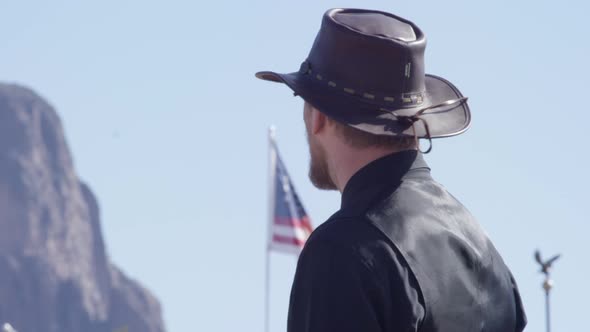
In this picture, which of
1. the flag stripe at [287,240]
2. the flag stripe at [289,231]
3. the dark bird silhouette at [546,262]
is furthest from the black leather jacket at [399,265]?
the flag stripe at [289,231]

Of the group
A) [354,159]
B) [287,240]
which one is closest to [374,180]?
[354,159]

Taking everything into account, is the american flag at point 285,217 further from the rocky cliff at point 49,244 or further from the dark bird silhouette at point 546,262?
the rocky cliff at point 49,244

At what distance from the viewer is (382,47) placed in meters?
4.30

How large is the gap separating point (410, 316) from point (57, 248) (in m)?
139

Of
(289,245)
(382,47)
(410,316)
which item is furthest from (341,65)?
(289,245)

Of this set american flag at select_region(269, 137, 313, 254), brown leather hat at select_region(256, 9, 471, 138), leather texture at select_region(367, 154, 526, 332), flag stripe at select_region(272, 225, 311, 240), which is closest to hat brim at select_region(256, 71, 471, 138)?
brown leather hat at select_region(256, 9, 471, 138)

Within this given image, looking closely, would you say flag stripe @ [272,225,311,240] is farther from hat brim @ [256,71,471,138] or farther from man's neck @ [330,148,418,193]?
man's neck @ [330,148,418,193]

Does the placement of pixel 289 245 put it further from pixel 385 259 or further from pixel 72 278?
pixel 72 278

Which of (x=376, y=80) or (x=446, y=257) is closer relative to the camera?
(x=446, y=257)

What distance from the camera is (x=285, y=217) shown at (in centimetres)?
3456

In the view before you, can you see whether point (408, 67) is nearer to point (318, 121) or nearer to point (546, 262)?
point (318, 121)

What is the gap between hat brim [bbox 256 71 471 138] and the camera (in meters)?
4.16

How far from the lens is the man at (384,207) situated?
388 cm

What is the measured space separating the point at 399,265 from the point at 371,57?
2.09 ft
